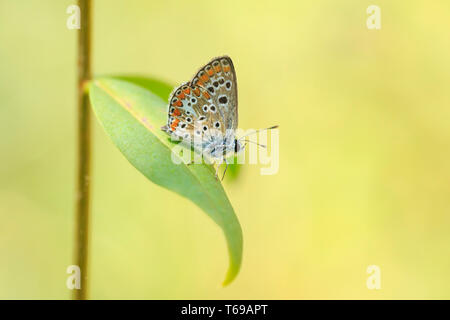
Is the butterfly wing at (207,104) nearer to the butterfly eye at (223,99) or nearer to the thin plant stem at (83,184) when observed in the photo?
the butterfly eye at (223,99)

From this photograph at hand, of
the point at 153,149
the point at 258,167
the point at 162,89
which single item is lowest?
the point at 258,167

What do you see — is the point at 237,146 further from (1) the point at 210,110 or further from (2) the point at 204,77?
(2) the point at 204,77

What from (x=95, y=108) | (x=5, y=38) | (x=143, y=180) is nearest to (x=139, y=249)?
(x=143, y=180)

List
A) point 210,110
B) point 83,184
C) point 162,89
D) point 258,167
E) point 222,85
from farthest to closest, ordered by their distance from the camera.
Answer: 1. point 258,167
2. point 210,110
3. point 222,85
4. point 162,89
5. point 83,184

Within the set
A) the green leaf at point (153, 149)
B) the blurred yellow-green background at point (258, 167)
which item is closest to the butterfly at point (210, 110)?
the green leaf at point (153, 149)

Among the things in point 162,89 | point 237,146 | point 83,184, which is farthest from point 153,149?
point 237,146

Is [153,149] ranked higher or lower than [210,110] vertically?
lower
